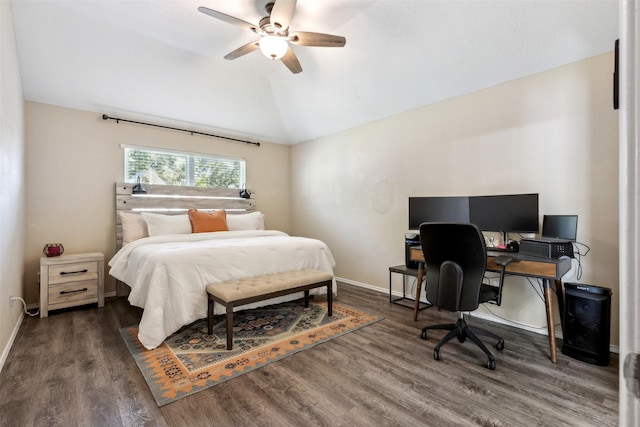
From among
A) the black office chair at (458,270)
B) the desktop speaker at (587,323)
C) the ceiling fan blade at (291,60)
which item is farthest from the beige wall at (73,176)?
the desktop speaker at (587,323)

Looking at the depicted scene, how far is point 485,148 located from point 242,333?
9.75 ft

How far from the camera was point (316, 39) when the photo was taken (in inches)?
104

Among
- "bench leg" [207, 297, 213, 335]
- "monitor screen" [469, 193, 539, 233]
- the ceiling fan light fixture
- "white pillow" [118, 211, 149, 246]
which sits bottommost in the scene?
"bench leg" [207, 297, 213, 335]

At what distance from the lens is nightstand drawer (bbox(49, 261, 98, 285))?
3.28 metres

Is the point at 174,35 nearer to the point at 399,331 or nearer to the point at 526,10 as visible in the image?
the point at 526,10

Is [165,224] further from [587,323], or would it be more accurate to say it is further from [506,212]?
[587,323]

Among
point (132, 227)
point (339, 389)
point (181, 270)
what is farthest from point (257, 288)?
point (132, 227)

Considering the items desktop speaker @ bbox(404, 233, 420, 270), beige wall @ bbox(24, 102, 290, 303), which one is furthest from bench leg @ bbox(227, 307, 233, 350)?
beige wall @ bbox(24, 102, 290, 303)

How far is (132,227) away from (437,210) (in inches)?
144

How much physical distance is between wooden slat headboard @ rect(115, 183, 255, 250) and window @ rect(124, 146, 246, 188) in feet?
0.48

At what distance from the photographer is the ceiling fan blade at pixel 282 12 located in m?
2.26

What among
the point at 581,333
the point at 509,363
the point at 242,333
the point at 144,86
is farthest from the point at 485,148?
the point at 144,86

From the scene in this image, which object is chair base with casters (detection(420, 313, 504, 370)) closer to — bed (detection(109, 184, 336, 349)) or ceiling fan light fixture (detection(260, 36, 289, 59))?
bed (detection(109, 184, 336, 349))

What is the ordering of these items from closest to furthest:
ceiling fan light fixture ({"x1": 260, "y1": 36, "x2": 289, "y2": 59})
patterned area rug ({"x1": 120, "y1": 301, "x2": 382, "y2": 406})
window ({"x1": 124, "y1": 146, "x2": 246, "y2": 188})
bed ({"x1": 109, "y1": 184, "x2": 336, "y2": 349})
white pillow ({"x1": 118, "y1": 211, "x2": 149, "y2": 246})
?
1. patterned area rug ({"x1": 120, "y1": 301, "x2": 382, "y2": 406})
2. ceiling fan light fixture ({"x1": 260, "y1": 36, "x2": 289, "y2": 59})
3. bed ({"x1": 109, "y1": 184, "x2": 336, "y2": 349})
4. white pillow ({"x1": 118, "y1": 211, "x2": 149, "y2": 246})
5. window ({"x1": 124, "y1": 146, "x2": 246, "y2": 188})
